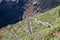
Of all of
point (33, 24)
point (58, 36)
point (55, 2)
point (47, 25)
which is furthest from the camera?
point (55, 2)

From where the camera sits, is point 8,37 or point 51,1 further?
point 51,1

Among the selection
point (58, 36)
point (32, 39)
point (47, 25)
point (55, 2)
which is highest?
point (55, 2)

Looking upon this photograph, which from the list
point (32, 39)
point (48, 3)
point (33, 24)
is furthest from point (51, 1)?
point (32, 39)

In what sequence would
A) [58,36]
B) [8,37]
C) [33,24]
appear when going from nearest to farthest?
[58,36] → [8,37] → [33,24]

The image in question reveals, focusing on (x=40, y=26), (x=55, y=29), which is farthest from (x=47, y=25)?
(x=55, y=29)

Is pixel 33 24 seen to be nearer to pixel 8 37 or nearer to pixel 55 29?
pixel 8 37

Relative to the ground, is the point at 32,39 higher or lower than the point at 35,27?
lower

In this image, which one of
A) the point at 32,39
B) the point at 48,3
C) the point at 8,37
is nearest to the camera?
the point at 32,39

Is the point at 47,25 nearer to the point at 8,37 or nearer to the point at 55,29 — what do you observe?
the point at 8,37

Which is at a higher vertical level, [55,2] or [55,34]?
[55,2]
